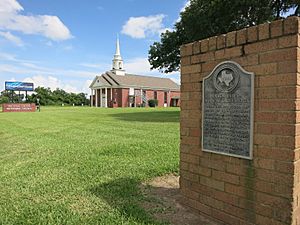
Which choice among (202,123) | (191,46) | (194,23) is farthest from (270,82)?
(194,23)

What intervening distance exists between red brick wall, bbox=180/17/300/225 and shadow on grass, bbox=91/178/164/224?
715 millimetres

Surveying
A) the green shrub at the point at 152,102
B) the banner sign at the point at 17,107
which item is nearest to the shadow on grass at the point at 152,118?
the banner sign at the point at 17,107

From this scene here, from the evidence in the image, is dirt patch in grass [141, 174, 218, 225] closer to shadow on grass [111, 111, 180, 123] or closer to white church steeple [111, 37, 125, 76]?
shadow on grass [111, 111, 180, 123]

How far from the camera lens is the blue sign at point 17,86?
45.2 metres

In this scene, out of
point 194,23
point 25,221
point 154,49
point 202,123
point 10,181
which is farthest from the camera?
point 154,49

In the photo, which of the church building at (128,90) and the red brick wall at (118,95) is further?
the church building at (128,90)

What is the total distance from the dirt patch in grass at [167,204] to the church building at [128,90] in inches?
2116

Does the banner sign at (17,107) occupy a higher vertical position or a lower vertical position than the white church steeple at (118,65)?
lower

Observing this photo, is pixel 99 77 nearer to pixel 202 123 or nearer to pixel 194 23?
pixel 194 23

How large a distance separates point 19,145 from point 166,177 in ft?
17.7

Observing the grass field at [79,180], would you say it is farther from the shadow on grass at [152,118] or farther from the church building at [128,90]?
the church building at [128,90]

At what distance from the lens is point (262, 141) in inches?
111

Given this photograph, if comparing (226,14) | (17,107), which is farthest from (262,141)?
(17,107)

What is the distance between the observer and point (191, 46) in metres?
3.60
